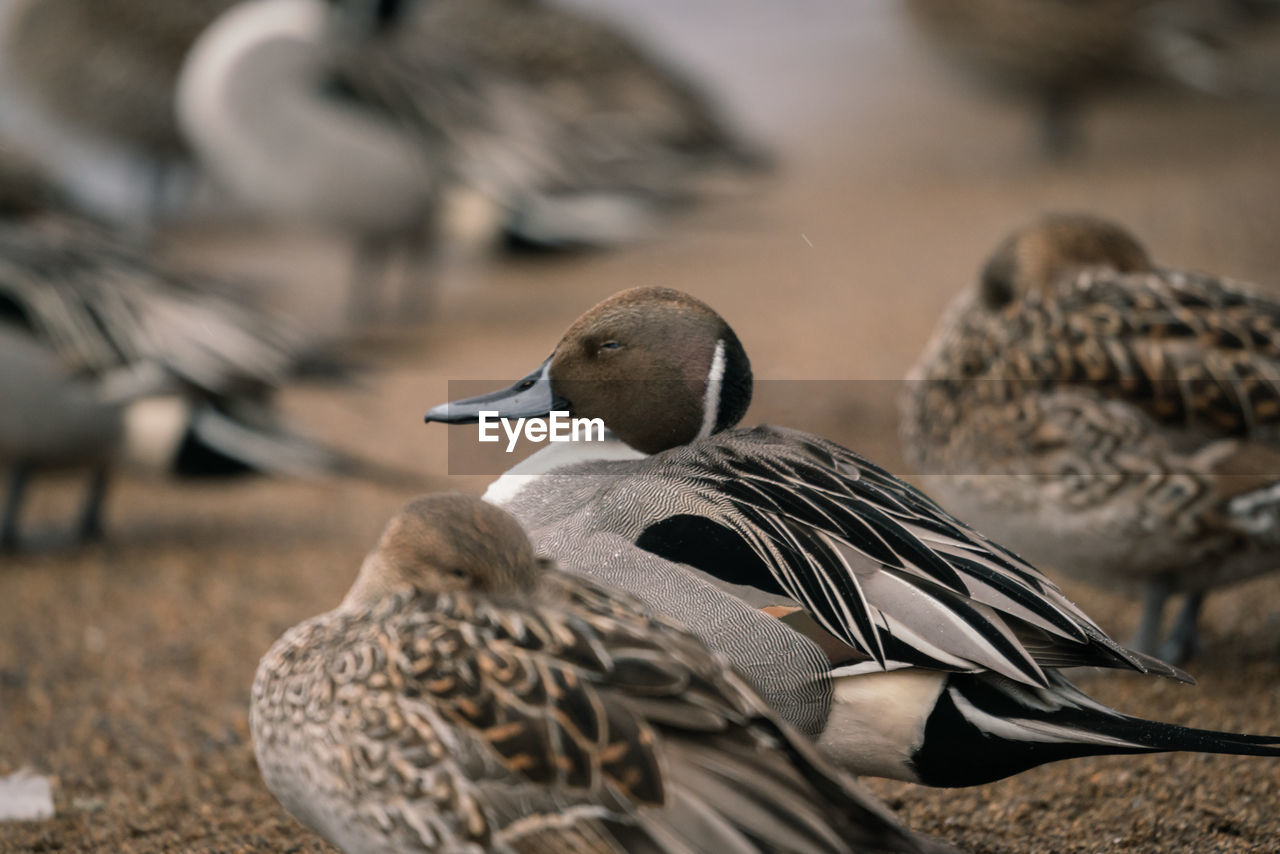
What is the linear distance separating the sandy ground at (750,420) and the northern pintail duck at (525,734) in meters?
0.63

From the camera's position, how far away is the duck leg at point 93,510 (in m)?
4.20

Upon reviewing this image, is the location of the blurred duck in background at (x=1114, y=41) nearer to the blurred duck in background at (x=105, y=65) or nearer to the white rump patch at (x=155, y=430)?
the blurred duck in background at (x=105, y=65)

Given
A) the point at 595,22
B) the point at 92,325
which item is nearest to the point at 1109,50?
the point at 595,22

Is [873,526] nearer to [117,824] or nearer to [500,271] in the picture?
[117,824]

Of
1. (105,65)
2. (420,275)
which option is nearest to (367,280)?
(420,275)

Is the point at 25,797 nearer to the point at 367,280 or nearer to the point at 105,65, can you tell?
the point at 367,280

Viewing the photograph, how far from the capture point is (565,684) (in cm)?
162

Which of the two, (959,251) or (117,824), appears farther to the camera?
(959,251)

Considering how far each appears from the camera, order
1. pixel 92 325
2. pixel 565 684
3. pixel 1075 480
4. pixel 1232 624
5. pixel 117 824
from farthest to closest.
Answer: pixel 92 325, pixel 1232 624, pixel 1075 480, pixel 117 824, pixel 565 684

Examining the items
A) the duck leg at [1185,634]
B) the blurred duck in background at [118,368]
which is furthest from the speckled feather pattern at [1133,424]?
the blurred duck in background at [118,368]

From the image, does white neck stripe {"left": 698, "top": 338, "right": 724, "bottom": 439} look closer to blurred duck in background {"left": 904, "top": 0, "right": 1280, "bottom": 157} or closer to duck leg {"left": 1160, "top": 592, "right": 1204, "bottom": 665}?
duck leg {"left": 1160, "top": 592, "right": 1204, "bottom": 665}

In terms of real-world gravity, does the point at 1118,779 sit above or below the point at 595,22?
below

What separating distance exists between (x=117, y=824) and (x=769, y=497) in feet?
3.79

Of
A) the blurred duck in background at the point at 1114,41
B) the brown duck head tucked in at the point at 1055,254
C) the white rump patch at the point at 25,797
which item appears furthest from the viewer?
the blurred duck in background at the point at 1114,41
